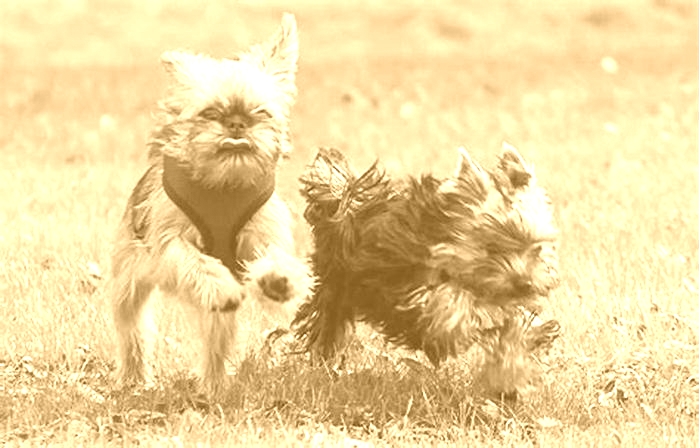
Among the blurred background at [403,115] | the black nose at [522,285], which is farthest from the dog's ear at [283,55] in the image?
the blurred background at [403,115]

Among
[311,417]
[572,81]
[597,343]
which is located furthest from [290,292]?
[572,81]

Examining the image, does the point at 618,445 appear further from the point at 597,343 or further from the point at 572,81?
the point at 572,81

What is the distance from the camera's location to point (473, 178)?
951 cm

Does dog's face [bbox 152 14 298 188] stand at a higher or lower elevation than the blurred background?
higher

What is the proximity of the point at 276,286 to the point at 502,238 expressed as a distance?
1.10 m

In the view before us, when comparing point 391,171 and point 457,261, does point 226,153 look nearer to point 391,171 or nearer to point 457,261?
point 457,261

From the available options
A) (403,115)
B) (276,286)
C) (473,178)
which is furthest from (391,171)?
(276,286)

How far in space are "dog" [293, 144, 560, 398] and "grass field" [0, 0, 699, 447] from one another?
32 cm

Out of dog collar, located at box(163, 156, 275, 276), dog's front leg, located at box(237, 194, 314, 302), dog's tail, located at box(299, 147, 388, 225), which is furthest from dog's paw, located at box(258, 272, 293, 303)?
dog's tail, located at box(299, 147, 388, 225)

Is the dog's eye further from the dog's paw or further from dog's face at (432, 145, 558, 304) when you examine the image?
dog's face at (432, 145, 558, 304)

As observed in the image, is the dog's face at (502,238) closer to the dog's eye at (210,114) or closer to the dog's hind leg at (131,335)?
the dog's eye at (210,114)

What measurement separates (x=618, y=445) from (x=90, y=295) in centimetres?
391

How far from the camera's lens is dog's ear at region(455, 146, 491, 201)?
31.2 feet

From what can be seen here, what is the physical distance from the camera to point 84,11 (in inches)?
1048
